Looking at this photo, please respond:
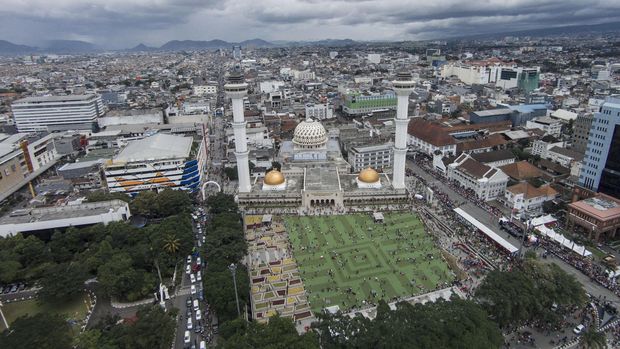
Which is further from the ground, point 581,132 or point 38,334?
point 581,132

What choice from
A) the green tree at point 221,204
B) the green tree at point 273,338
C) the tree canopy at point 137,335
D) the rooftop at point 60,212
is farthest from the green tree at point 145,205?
the green tree at point 273,338

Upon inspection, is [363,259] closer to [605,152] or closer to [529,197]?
[529,197]

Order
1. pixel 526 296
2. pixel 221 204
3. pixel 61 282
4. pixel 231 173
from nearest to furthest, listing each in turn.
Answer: pixel 526 296 < pixel 61 282 < pixel 221 204 < pixel 231 173

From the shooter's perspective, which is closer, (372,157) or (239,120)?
(239,120)

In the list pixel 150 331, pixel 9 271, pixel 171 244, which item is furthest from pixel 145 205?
pixel 150 331

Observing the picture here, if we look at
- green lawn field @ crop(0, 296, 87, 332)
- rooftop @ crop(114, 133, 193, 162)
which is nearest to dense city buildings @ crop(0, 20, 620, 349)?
rooftop @ crop(114, 133, 193, 162)

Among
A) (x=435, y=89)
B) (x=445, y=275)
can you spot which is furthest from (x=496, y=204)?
(x=435, y=89)
